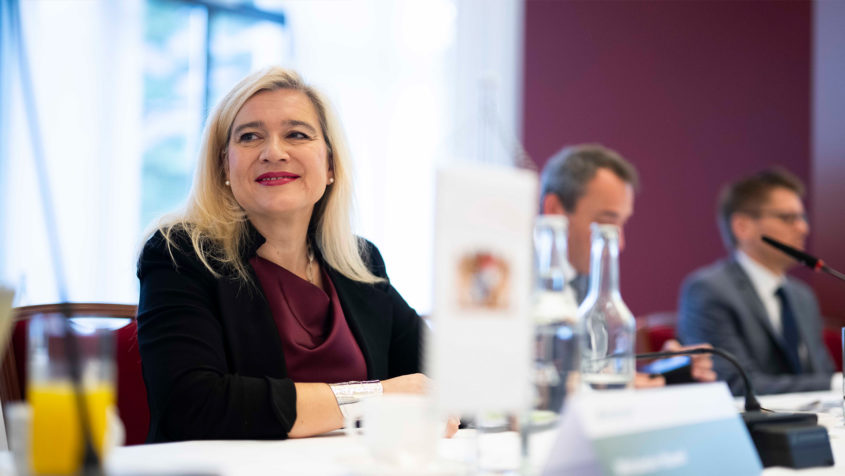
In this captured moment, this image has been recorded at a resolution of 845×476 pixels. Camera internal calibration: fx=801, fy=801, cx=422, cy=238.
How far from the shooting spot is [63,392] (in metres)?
0.71

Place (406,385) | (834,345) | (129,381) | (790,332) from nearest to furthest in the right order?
(406,385), (129,381), (790,332), (834,345)

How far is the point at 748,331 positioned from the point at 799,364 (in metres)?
0.22

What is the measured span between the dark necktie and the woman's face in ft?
6.08

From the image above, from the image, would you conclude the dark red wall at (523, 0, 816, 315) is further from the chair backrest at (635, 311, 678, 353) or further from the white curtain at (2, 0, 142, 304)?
the white curtain at (2, 0, 142, 304)

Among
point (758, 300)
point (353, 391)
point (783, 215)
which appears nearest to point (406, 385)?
point (353, 391)

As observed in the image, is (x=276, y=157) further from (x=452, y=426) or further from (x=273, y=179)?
(x=452, y=426)

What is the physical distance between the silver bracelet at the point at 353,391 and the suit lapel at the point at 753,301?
6.25 ft

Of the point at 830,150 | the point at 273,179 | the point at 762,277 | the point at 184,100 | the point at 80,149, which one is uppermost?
the point at 184,100

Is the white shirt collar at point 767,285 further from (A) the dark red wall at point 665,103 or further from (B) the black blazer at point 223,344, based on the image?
(B) the black blazer at point 223,344

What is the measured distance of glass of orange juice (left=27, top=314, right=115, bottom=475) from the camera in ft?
2.26

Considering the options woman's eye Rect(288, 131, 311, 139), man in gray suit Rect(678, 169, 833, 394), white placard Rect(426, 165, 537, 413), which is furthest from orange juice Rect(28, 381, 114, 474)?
man in gray suit Rect(678, 169, 833, 394)

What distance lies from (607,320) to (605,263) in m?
0.10

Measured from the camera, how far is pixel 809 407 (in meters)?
1.71

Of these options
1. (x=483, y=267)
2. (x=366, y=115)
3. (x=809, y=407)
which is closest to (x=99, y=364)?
(x=483, y=267)
